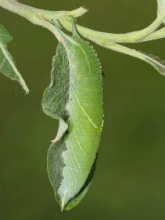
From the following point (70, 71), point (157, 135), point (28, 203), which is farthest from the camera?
point (157, 135)

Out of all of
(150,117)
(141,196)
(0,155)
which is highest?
(0,155)

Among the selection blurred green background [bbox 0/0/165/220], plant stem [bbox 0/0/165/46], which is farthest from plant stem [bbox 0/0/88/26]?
blurred green background [bbox 0/0/165/220]

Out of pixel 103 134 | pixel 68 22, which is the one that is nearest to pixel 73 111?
pixel 68 22

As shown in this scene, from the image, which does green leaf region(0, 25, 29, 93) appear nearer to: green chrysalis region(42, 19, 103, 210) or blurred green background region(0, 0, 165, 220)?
green chrysalis region(42, 19, 103, 210)

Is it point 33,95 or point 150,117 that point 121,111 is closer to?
point 150,117

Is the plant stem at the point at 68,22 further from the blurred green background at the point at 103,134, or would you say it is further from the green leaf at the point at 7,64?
the blurred green background at the point at 103,134

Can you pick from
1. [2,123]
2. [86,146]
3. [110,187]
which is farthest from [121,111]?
[86,146]

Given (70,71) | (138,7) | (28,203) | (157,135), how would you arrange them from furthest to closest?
1. (138,7)
2. (157,135)
3. (28,203)
4. (70,71)
